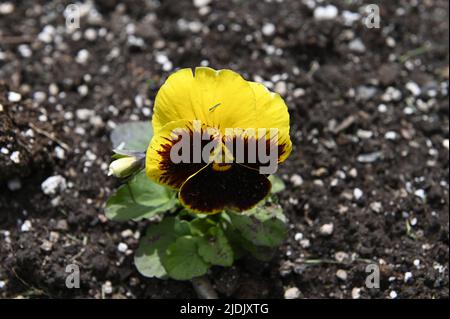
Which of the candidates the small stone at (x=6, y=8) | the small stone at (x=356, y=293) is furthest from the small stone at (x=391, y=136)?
the small stone at (x=6, y=8)

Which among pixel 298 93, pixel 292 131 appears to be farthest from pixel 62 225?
pixel 298 93

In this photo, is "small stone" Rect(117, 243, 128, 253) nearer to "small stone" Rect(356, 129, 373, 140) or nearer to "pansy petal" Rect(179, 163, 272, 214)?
"pansy petal" Rect(179, 163, 272, 214)

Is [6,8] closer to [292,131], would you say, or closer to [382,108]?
[292,131]

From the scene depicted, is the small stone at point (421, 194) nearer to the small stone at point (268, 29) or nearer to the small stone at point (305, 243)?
the small stone at point (305, 243)

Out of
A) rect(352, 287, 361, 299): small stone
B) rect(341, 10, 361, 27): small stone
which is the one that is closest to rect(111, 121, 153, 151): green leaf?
rect(352, 287, 361, 299): small stone

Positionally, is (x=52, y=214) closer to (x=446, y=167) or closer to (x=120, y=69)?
(x=120, y=69)

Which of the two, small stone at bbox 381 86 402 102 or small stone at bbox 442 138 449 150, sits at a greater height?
small stone at bbox 381 86 402 102
